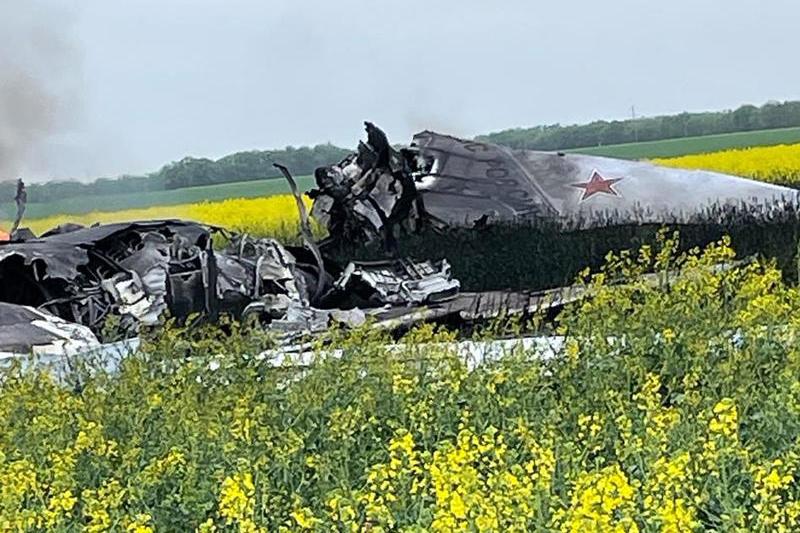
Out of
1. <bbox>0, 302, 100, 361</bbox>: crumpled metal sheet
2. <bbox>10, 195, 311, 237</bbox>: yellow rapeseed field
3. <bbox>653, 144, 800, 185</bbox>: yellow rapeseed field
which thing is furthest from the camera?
<bbox>653, 144, 800, 185</bbox>: yellow rapeseed field

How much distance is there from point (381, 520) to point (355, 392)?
4.55 feet

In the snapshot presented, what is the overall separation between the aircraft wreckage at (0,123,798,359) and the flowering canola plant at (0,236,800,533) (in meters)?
1.11

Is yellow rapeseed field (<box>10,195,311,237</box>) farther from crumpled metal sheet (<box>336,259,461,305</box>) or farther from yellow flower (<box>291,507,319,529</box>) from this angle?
yellow flower (<box>291,507,319,529</box>)

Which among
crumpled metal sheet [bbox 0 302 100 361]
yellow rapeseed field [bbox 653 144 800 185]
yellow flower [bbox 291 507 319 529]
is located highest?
yellow flower [bbox 291 507 319 529]

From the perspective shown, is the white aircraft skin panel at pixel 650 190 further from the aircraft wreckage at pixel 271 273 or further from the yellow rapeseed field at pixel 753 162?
the yellow rapeseed field at pixel 753 162

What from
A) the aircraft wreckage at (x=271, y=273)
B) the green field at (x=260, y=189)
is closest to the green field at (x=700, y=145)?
the green field at (x=260, y=189)

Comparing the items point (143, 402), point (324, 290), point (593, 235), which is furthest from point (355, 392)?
point (593, 235)

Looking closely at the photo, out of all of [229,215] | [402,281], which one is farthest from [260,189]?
[402,281]

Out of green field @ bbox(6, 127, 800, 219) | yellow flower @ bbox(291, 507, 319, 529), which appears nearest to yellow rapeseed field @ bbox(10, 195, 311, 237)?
green field @ bbox(6, 127, 800, 219)

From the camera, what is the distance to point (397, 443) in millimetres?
2920

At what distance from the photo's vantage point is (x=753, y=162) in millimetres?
21109

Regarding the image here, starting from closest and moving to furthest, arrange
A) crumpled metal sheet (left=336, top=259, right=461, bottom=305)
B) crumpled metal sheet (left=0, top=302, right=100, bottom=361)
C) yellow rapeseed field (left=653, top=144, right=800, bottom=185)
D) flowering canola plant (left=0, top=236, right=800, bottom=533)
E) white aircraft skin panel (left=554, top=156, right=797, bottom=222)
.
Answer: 1. flowering canola plant (left=0, top=236, right=800, bottom=533)
2. crumpled metal sheet (left=0, top=302, right=100, bottom=361)
3. crumpled metal sheet (left=336, top=259, right=461, bottom=305)
4. white aircraft skin panel (left=554, top=156, right=797, bottom=222)
5. yellow rapeseed field (left=653, top=144, right=800, bottom=185)

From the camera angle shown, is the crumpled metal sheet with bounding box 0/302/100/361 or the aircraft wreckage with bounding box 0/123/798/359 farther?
the aircraft wreckage with bounding box 0/123/798/359

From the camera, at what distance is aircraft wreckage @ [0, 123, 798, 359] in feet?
24.4
